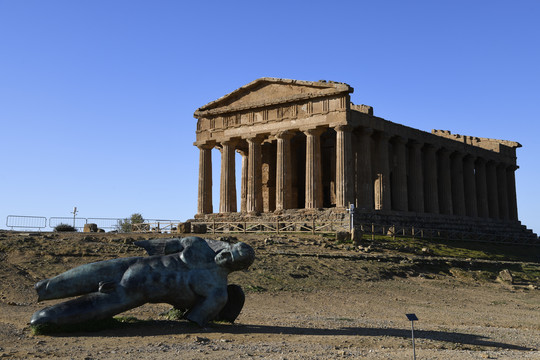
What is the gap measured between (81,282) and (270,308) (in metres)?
7.46

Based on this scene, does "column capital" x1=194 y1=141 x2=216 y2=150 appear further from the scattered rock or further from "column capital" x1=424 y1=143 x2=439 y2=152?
the scattered rock

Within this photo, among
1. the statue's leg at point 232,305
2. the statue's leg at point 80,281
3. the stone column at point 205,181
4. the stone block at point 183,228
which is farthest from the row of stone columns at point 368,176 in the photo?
the statue's leg at point 80,281

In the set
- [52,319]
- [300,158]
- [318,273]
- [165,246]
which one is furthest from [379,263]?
[300,158]

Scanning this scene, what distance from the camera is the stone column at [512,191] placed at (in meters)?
66.1

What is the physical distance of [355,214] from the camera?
41531 millimetres

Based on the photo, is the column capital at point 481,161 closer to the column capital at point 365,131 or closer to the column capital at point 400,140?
the column capital at point 400,140

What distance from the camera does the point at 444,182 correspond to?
184 ft

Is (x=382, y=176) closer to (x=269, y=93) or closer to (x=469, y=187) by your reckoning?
(x=269, y=93)

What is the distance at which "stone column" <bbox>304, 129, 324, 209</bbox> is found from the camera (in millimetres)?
44787

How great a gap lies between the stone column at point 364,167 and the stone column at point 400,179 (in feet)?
12.9

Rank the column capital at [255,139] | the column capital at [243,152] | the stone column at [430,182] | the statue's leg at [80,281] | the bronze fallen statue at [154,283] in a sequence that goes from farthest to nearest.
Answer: the column capital at [243,152], the stone column at [430,182], the column capital at [255,139], the statue's leg at [80,281], the bronze fallen statue at [154,283]

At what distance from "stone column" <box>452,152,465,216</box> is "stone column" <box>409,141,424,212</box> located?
613 centimetres

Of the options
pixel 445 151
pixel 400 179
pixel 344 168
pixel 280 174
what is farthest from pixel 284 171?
pixel 445 151

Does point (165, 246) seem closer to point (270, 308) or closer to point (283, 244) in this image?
point (270, 308)
